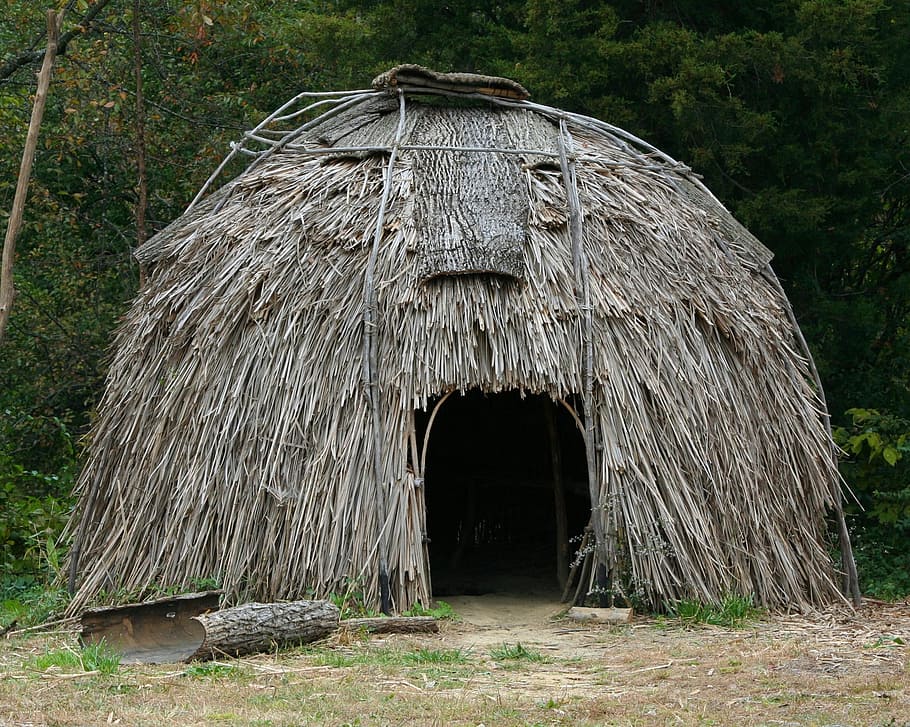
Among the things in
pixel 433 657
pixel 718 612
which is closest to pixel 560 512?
pixel 718 612

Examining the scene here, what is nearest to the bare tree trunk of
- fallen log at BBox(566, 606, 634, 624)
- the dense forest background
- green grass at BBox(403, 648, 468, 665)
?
green grass at BBox(403, 648, 468, 665)

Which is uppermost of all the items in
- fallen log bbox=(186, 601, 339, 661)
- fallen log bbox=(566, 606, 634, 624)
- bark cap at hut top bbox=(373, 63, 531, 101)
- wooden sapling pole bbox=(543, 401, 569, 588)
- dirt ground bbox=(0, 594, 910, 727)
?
bark cap at hut top bbox=(373, 63, 531, 101)

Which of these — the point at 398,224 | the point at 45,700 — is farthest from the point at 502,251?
the point at 45,700

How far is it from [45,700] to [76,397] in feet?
28.9

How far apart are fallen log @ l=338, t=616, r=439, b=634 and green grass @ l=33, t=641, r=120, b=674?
4.54 ft

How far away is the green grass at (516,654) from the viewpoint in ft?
22.5

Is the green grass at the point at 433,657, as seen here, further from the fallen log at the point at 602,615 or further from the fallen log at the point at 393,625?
the fallen log at the point at 602,615

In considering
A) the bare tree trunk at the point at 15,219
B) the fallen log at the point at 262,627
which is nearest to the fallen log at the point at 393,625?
the fallen log at the point at 262,627

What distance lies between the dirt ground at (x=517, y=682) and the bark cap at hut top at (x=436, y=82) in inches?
176

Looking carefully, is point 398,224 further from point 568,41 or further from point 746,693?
point 568,41

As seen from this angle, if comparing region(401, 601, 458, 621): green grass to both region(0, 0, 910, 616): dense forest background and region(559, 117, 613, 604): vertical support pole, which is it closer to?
region(559, 117, 613, 604): vertical support pole

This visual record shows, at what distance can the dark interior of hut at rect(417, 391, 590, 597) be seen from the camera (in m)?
11.7

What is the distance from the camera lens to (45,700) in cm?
568

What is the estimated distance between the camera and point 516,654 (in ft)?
22.7
